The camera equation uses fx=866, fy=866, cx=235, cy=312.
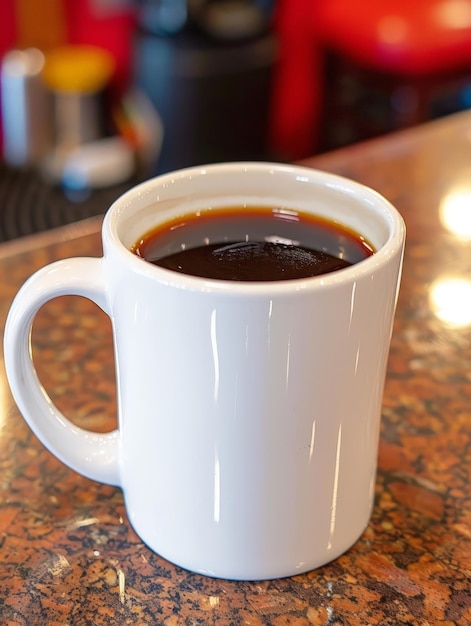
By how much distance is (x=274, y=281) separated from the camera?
43 cm

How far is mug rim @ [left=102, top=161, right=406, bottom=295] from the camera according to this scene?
378mm

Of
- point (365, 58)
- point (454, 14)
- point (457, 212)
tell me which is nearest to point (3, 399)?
point (457, 212)

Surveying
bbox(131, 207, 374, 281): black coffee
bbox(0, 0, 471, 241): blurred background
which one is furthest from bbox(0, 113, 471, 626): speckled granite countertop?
bbox(0, 0, 471, 241): blurred background

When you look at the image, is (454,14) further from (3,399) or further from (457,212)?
(3,399)

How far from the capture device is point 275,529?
17.5 inches

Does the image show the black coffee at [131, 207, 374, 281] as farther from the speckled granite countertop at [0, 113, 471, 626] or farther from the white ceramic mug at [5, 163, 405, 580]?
the speckled granite countertop at [0, 113, 471, 626]

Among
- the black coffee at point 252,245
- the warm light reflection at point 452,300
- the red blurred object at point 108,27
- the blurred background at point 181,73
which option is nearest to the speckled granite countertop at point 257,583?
the warm light reflection at point 452,300

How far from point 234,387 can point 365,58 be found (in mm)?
1900

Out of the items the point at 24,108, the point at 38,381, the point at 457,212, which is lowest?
the point at 24,108

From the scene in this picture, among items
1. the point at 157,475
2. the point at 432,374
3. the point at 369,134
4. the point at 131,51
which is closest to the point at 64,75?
the point at 131,51

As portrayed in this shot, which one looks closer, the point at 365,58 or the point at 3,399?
the point at 3,399

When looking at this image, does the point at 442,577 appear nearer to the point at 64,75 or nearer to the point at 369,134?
the point at 64,75

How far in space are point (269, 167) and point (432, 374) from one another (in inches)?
8.8

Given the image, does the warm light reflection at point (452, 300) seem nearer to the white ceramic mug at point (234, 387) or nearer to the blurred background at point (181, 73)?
the white ceramic mug at point (234, 387)
